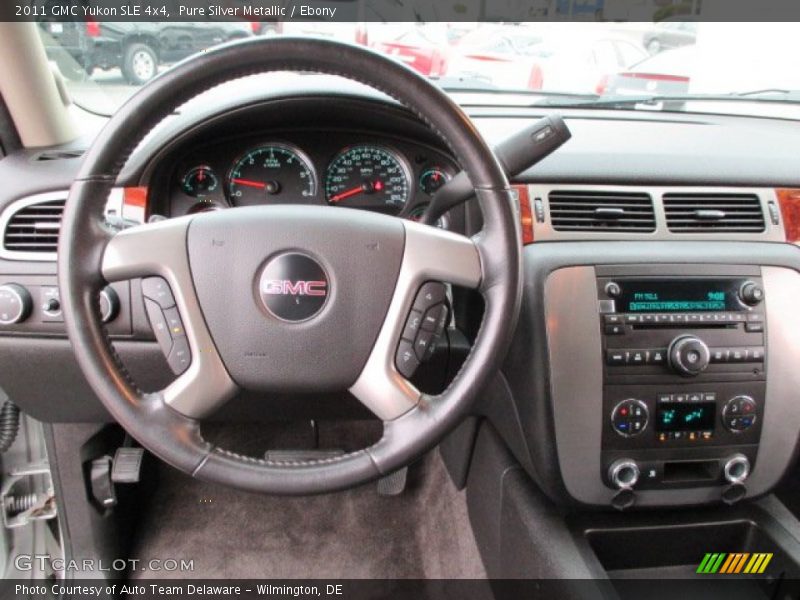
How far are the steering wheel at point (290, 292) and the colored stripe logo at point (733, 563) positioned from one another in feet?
3.13

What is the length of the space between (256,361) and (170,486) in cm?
121

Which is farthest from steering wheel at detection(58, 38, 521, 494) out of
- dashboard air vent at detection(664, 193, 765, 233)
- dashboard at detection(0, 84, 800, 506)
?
dashboard air vent at detection(664, 193, 765, 233)

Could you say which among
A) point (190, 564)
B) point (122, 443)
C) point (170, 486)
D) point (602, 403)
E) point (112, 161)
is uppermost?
point (112, 161)

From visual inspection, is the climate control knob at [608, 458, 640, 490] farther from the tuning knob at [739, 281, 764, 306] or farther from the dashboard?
the tuning knob at [739, 281, 764, 306]

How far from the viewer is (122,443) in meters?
1.82

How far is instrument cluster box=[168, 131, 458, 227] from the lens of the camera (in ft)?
4.88

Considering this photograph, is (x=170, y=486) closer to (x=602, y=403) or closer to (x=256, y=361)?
(x=256, y=361)

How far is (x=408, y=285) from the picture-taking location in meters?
1.03

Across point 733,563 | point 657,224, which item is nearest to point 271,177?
point 657,224

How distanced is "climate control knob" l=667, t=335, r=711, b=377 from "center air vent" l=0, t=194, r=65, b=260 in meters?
1.32

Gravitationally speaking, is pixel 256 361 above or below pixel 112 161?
below

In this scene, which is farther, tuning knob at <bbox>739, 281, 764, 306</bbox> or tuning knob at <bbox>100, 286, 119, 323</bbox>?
tuning knob at <bbox>739, 281, 764, 306</bbox>

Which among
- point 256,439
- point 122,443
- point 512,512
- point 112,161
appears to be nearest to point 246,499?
point 256,439

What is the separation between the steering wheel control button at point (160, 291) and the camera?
103cm
